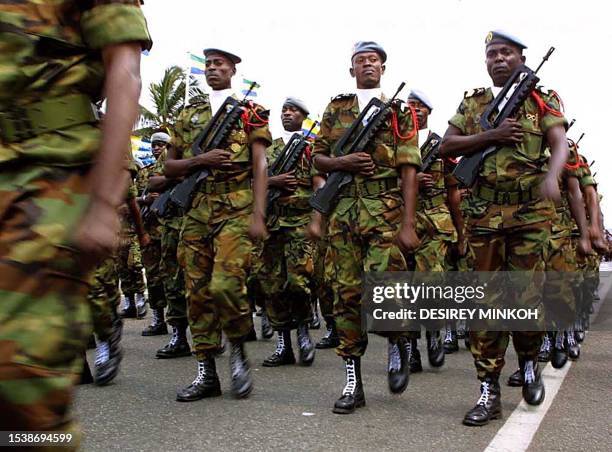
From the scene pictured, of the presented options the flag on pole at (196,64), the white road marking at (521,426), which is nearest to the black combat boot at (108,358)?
the white road marking at (521,426)

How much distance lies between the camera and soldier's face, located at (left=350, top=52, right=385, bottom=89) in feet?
16.3

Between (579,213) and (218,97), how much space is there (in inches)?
121

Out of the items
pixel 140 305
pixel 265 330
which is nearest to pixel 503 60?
pixel 265 330

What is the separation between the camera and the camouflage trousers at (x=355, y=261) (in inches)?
181

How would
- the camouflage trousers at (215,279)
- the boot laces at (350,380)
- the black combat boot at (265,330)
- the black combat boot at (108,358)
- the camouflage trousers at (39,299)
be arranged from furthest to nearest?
the black combat boot at (265,330) < the black combat boot at (108,358) < the camouflage trousers at (215,279) < the boot laces at (350,380) < the camouflage trousers at (39,299)

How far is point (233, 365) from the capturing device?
15.8ft

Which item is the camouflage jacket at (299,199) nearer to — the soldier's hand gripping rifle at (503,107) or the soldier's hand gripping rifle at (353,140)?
the soldier's hand gripping rifle at (353,140)

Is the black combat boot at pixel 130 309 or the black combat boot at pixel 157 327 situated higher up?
the black combat boot at pixel 157 327

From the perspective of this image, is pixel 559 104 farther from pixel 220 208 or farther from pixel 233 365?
pixel 233 365

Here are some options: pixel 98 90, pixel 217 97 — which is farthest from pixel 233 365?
pixel 98 90

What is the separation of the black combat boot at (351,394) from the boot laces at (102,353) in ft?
5.66

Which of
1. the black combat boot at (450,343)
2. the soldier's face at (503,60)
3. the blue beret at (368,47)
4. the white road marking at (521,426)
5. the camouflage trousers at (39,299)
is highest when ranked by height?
the blue beret at (368,47)

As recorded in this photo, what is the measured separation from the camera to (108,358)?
5.14 metres

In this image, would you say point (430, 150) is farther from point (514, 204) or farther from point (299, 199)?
point (514, 204)
